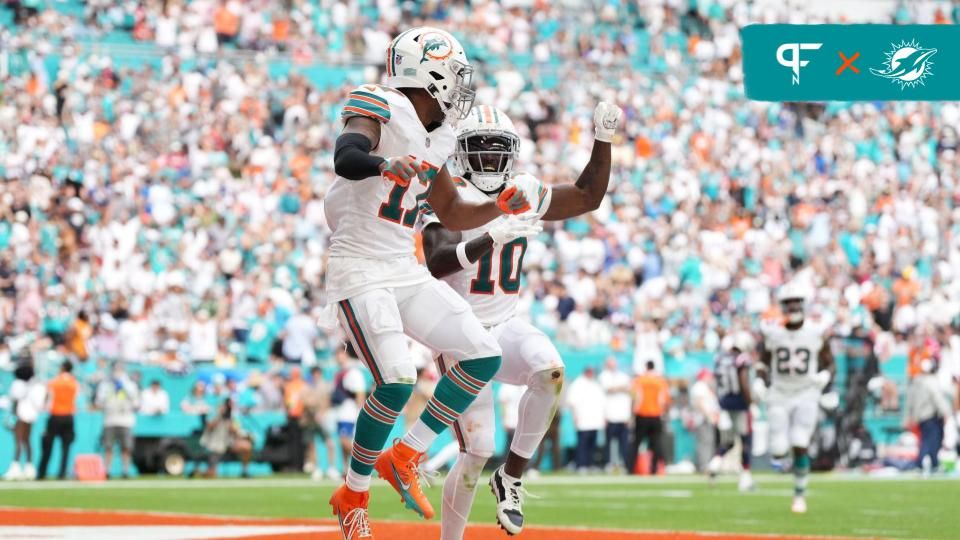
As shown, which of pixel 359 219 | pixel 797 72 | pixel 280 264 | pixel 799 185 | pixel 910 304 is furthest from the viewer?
pixel 799 185

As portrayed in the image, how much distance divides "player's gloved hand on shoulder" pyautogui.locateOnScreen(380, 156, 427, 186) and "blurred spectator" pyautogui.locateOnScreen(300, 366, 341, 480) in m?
13.9

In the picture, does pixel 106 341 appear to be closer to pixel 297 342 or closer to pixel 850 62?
pixel 297 342

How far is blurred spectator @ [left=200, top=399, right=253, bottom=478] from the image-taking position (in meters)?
19.9

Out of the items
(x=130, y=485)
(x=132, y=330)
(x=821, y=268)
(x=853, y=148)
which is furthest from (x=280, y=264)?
(x=853, y=148)

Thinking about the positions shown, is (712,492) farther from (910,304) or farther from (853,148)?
(853,148)

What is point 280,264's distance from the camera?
22.5 metres

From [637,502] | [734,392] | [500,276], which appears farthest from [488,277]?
[734,392]

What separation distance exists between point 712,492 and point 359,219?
11.2 metres

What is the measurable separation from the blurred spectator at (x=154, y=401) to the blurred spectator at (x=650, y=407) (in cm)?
625

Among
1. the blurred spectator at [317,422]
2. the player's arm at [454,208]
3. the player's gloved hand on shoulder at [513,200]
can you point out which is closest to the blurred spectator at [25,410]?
the blurred spectator at [317,422]

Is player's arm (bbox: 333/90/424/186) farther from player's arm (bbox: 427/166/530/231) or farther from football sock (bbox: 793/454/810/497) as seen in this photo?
football sock (bbox: 793/454/810/497)

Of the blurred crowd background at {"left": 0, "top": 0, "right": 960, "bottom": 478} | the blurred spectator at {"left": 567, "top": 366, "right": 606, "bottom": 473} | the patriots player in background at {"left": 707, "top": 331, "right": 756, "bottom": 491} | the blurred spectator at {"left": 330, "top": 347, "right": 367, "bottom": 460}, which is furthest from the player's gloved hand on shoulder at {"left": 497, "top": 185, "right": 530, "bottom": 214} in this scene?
the blurred spectator at {"left": 567, "top": 366, "right": 606, "bottom": 473}

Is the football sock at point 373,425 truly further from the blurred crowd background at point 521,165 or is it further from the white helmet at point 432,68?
the blurred crowd background at point 521,165

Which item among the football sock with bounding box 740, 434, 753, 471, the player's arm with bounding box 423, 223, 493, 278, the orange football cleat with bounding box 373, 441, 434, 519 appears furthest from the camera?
the football sock with bounding box 740, 434, 753, 471
